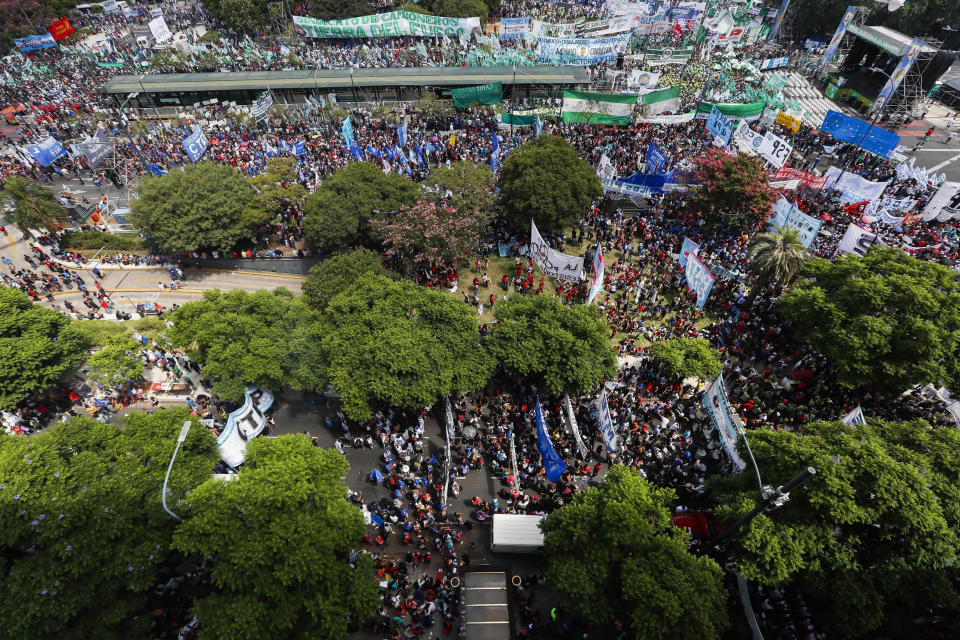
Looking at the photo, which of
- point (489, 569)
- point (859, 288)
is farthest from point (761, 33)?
point (489, 569)

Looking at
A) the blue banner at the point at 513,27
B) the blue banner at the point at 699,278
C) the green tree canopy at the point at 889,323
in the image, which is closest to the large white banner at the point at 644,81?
the blue banner at the point at 513,27

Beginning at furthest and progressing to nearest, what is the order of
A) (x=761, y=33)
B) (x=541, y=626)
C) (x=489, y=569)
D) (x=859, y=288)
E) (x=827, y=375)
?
(x=761, y=33)
(x=827, y=375)
(x=859, y=288)
(x=489, y=569)
(x=541, y=626)

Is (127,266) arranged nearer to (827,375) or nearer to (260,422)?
(260,422)

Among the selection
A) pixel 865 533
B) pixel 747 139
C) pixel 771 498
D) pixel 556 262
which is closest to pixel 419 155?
pixel 556 262

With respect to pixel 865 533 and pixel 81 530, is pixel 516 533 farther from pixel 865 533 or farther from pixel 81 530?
pixel 81 530

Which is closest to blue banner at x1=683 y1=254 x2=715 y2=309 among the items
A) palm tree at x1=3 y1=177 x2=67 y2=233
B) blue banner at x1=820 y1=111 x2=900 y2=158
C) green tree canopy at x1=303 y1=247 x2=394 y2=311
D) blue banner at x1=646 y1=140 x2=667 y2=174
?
blue banner at x1=646 y1=140 x2=667 y2=174
